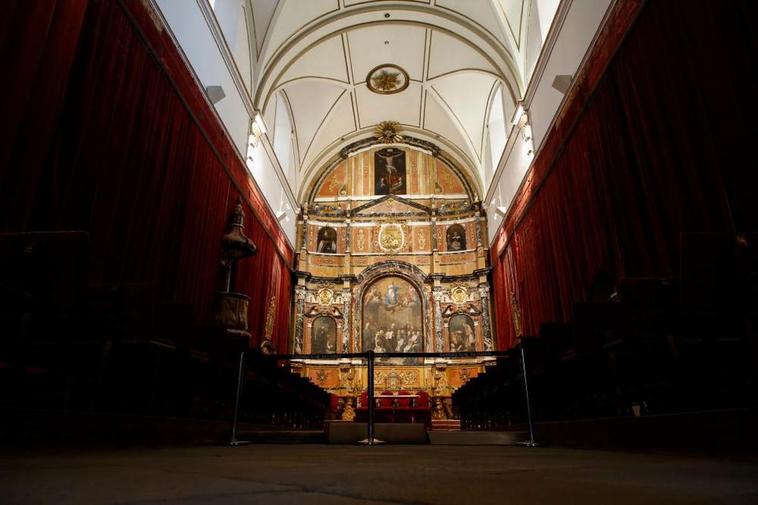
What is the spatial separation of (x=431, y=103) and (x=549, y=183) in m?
7.45

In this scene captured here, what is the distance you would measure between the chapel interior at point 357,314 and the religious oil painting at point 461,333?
0.31 ft

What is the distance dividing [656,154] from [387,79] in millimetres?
10718

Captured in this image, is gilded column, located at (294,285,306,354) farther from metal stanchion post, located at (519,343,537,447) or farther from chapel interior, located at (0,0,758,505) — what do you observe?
metal stanchion post, located at (519,343,537,447)

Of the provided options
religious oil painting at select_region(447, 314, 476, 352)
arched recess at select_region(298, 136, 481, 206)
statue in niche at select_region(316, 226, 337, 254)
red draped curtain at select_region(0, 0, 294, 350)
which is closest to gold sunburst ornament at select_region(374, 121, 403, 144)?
arched recess at select_region(298, 136, 481, 206)

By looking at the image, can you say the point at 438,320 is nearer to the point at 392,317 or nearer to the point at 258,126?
the point at 392,317

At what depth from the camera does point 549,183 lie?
28.3 feet

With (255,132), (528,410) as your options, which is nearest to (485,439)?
(528,410)

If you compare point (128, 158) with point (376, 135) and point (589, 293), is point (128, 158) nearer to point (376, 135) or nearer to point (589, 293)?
point (589, 293)

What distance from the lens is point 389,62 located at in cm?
1386

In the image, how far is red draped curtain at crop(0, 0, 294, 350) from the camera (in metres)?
3.91

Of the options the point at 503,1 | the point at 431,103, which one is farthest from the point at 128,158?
the point at 431,103

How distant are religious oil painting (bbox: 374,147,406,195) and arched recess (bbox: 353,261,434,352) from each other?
2.84 m

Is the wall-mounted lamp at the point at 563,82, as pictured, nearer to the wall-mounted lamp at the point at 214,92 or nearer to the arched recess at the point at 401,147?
the wall-mounted lamp at the point at 214,92

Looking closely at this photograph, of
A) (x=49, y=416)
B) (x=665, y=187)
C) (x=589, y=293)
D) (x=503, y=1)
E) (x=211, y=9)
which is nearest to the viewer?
(x=49, y=416)
